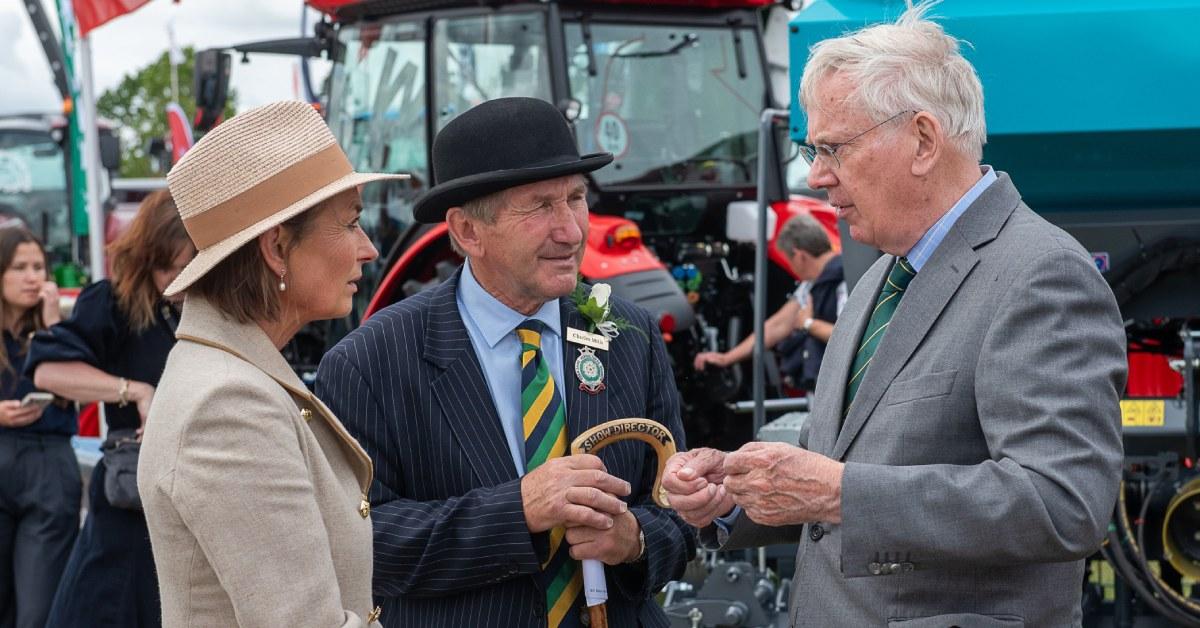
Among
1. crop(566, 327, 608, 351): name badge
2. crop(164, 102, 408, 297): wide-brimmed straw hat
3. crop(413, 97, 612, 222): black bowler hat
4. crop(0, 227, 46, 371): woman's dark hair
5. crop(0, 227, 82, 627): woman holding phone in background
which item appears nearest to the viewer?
crop(164, 102, 408, 297): wide-brimmed straw hat

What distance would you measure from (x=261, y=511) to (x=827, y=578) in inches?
40.7

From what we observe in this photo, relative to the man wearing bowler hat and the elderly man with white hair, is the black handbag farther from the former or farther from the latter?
the elderly man with white hair

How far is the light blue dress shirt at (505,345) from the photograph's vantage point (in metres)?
2.76

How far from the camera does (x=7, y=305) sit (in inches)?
212

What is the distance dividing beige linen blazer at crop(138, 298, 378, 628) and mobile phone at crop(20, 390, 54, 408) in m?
3.29

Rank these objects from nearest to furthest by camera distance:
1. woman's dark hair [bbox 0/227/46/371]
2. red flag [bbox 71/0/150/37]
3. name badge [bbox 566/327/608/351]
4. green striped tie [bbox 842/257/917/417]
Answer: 1. green striped tie [bbox 842/257/917/417]
2. name badge [bbox 566/327/608/351]
3. woman's dark hair [bbox 0/227/46/371]
4. red flag [bbox 71/0/150/37]

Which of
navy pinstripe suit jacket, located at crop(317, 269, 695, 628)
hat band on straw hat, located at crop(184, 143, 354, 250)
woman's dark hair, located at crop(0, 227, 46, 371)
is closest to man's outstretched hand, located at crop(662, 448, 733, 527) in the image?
navy pinstripe suit jacket, located at crop(317, 269, 695, 628)

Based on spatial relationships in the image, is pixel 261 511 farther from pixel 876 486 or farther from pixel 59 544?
pixel 59 544

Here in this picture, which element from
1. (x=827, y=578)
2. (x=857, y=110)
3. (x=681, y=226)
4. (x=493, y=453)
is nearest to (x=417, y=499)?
(x=493, y=453)

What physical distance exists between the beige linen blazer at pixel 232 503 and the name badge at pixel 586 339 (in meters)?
0.89

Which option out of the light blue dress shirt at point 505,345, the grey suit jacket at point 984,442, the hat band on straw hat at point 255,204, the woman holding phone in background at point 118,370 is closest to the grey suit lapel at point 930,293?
the grey suit jacket at point 984,442

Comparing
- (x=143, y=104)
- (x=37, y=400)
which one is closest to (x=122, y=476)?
(x=37, y=400)

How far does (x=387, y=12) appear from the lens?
317 inches

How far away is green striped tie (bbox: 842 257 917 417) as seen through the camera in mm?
2498
